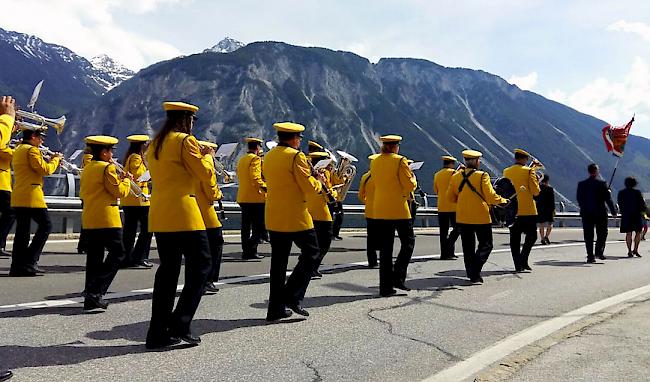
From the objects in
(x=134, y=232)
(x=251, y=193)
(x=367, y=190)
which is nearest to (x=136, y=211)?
(x=134, y=232)

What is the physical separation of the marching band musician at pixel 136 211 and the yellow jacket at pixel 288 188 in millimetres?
2547

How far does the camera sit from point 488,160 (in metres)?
172

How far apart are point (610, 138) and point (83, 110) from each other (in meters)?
166

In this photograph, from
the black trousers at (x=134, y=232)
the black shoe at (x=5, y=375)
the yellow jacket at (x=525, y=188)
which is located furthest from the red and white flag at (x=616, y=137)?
the black shoe at (x=5, y=375)

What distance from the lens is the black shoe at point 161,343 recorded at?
4.45 metres

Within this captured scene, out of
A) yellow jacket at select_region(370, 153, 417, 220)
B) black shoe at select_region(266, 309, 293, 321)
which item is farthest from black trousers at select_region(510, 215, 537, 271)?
black shoe at select_region(266, 309, 293, 321)

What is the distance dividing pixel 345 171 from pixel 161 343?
185 inches

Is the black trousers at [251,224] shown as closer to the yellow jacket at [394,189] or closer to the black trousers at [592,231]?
the yellow jacket at [394,189]

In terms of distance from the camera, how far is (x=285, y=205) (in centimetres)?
548

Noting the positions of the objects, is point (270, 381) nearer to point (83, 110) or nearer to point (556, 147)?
point (83, 110)

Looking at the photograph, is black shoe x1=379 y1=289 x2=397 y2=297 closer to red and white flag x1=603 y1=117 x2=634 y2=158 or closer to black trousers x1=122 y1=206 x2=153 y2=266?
black trousers x1=122 y1=206 x2=153 y2=266

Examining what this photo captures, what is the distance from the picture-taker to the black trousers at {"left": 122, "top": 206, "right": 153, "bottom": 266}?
26.7 feet

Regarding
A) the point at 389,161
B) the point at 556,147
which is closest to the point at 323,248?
the point at 389,161

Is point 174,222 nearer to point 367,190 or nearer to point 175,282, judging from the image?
point 175,282
